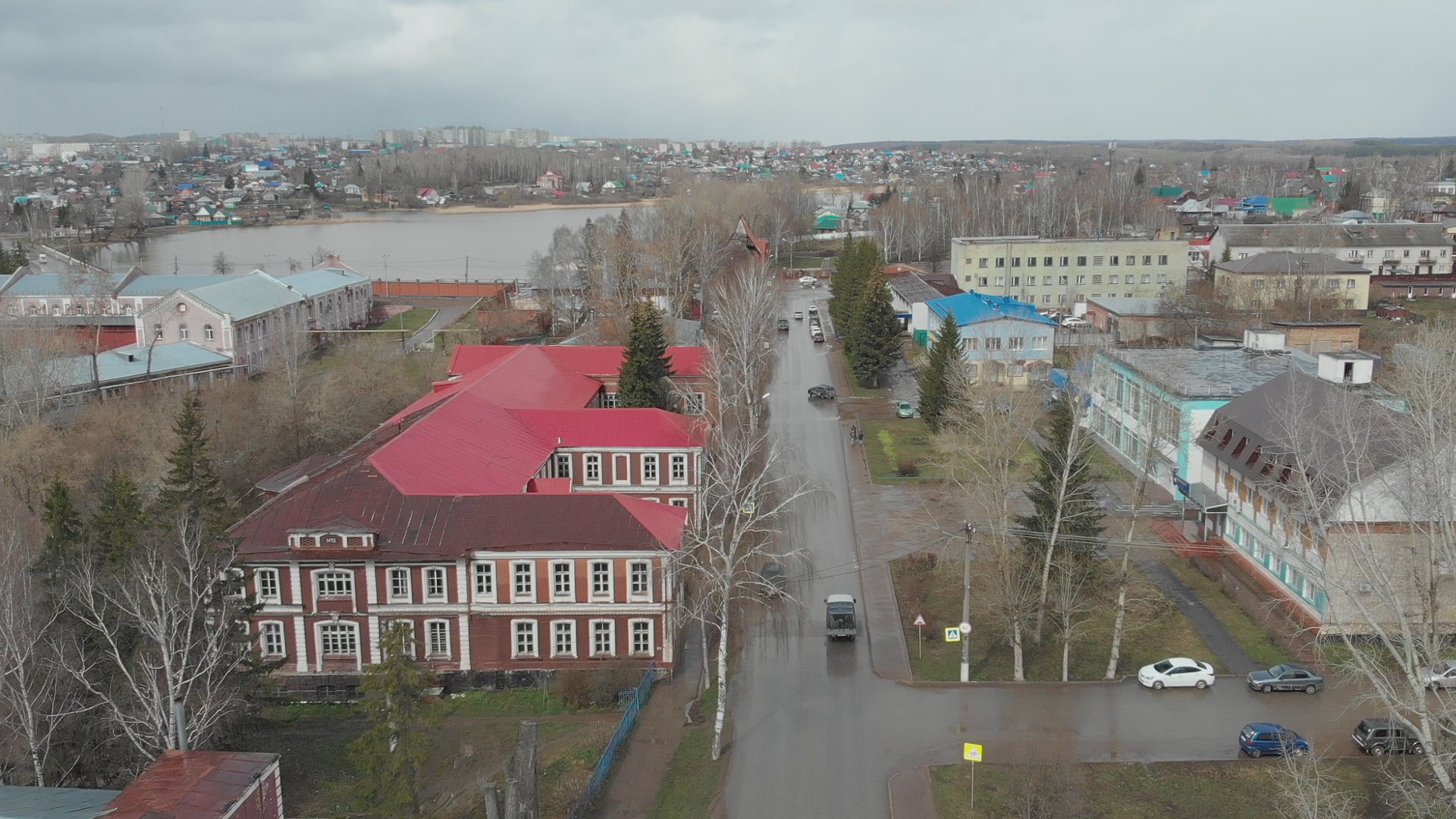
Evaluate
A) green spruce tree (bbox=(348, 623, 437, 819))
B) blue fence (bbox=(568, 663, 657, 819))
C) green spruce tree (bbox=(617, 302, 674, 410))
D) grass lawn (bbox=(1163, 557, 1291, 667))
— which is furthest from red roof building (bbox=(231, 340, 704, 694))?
green spruce tree (bbox=(617, 302, 674, 410))

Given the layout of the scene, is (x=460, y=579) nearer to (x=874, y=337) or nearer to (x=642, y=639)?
(x=642, y=639)

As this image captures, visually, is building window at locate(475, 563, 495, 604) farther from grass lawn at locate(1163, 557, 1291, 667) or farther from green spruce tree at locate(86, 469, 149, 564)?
grass lawn at locate(1163, 557, 1291, 667)

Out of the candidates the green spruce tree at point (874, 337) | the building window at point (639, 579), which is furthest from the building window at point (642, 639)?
the green spruce tree at point (874, 337)

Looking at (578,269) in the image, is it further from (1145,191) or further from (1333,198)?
(1333,198)

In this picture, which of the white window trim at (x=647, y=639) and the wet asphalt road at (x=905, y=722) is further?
the white window trim at (x=647, y=639)

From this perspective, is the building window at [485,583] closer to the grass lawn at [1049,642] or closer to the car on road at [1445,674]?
the grass lawn at [1049,642]

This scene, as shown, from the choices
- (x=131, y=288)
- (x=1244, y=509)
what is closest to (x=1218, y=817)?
(x=1244, y=509)

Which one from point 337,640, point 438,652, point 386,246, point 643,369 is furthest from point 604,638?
point 386,246
